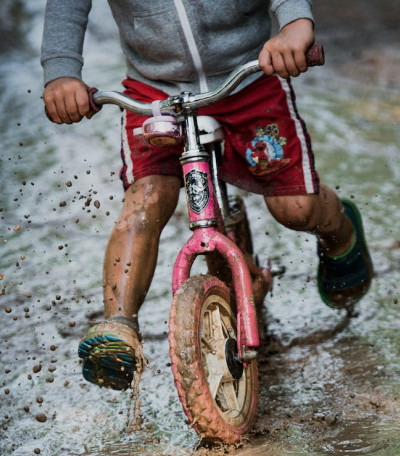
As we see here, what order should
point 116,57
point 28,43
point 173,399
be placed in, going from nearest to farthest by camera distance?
point 173,399 → point 116,57 → point 28,43

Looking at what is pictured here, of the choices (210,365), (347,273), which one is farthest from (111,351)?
(347,273)

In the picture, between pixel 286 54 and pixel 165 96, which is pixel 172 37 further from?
pixel 286 54

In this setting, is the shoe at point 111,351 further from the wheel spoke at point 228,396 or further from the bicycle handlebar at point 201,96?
the bicycle handlebar at point 201,96

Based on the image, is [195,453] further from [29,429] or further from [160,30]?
[160,30]

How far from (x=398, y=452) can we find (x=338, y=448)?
19 cm

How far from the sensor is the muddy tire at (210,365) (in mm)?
2018

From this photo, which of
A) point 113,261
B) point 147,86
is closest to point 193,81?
point 147,86

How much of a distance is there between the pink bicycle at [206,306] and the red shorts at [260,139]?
27 centimetres

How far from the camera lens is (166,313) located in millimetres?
3680

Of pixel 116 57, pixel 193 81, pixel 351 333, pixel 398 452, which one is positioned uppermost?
pixel 116 57

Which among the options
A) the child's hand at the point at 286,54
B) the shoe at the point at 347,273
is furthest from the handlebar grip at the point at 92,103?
the shoe at the point at 347,273

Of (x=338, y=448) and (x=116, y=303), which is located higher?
(x=116, y=303)

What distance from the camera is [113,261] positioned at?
243 cm

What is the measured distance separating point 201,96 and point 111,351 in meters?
0.79
